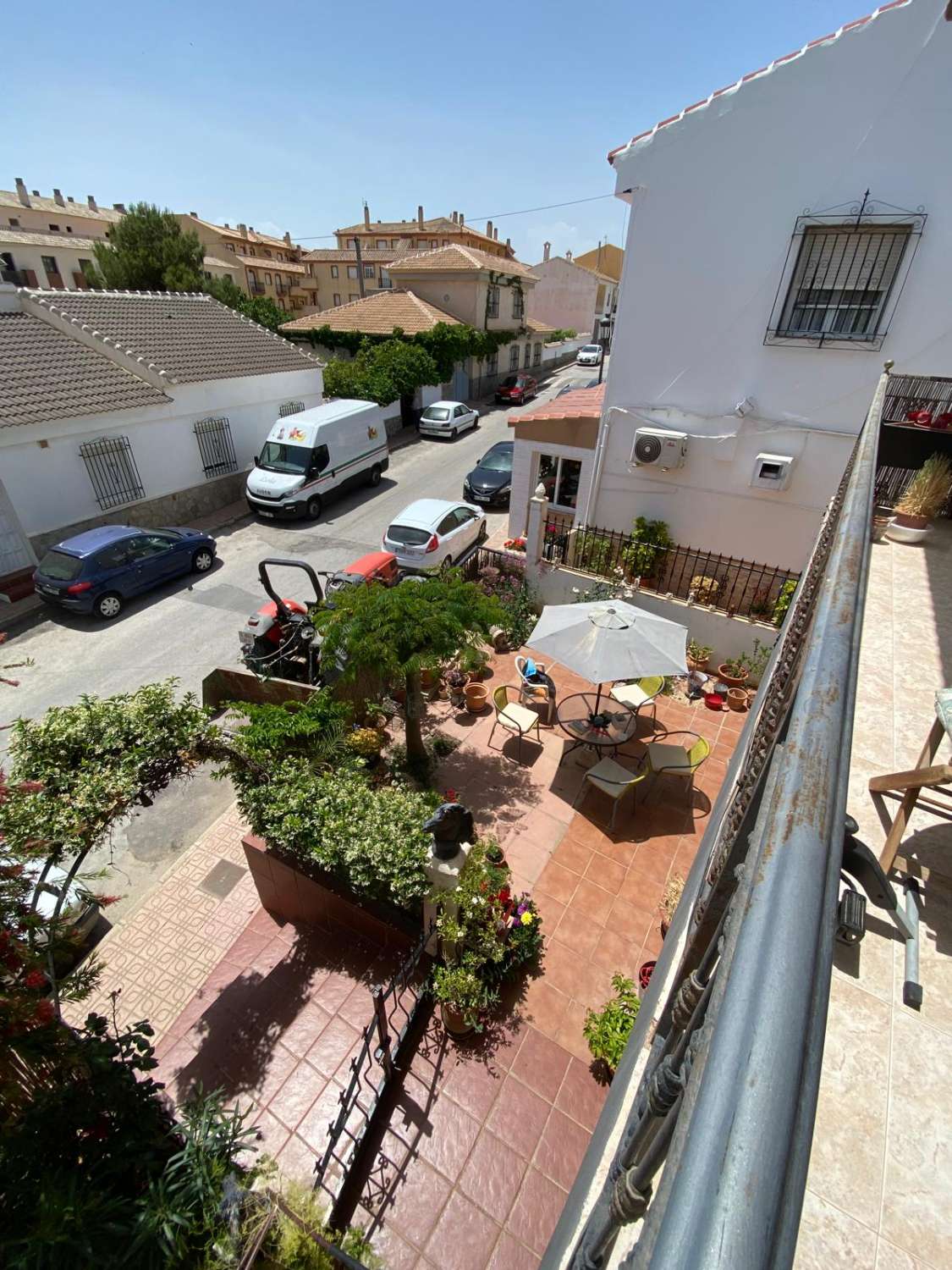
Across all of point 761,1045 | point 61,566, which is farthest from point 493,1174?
point 61,566

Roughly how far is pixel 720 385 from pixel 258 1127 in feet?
38.4

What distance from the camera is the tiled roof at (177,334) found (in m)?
15.8

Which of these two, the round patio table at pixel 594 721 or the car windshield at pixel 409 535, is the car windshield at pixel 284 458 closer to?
the car windshield at pixel 409 535

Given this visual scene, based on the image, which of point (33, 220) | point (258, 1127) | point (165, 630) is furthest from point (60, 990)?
point (33, 220)

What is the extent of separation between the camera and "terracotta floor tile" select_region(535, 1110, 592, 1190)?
4.29m

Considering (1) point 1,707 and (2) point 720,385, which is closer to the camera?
(1) point 1,707

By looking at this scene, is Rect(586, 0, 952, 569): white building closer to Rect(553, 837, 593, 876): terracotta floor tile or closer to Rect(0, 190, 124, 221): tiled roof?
Rect(553, 837, 593, 876): terracotta floor tile

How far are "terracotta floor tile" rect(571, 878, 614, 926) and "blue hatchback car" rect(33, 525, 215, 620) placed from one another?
10.5 meters

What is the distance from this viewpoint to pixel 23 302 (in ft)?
50.0

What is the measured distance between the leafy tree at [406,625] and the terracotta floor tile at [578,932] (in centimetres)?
301

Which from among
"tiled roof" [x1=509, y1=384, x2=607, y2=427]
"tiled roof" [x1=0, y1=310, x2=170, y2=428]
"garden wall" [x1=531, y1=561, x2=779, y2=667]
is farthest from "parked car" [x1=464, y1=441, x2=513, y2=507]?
"tiled roof" [x1=0, y1=310, x2=170, y2=428]

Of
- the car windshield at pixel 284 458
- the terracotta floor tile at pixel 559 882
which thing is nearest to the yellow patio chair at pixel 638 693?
the terracotta floor tile at pixel 559 882

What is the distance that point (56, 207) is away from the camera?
4716 centimetres

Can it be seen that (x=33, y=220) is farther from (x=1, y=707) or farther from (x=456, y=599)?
(x=456, y=599)
